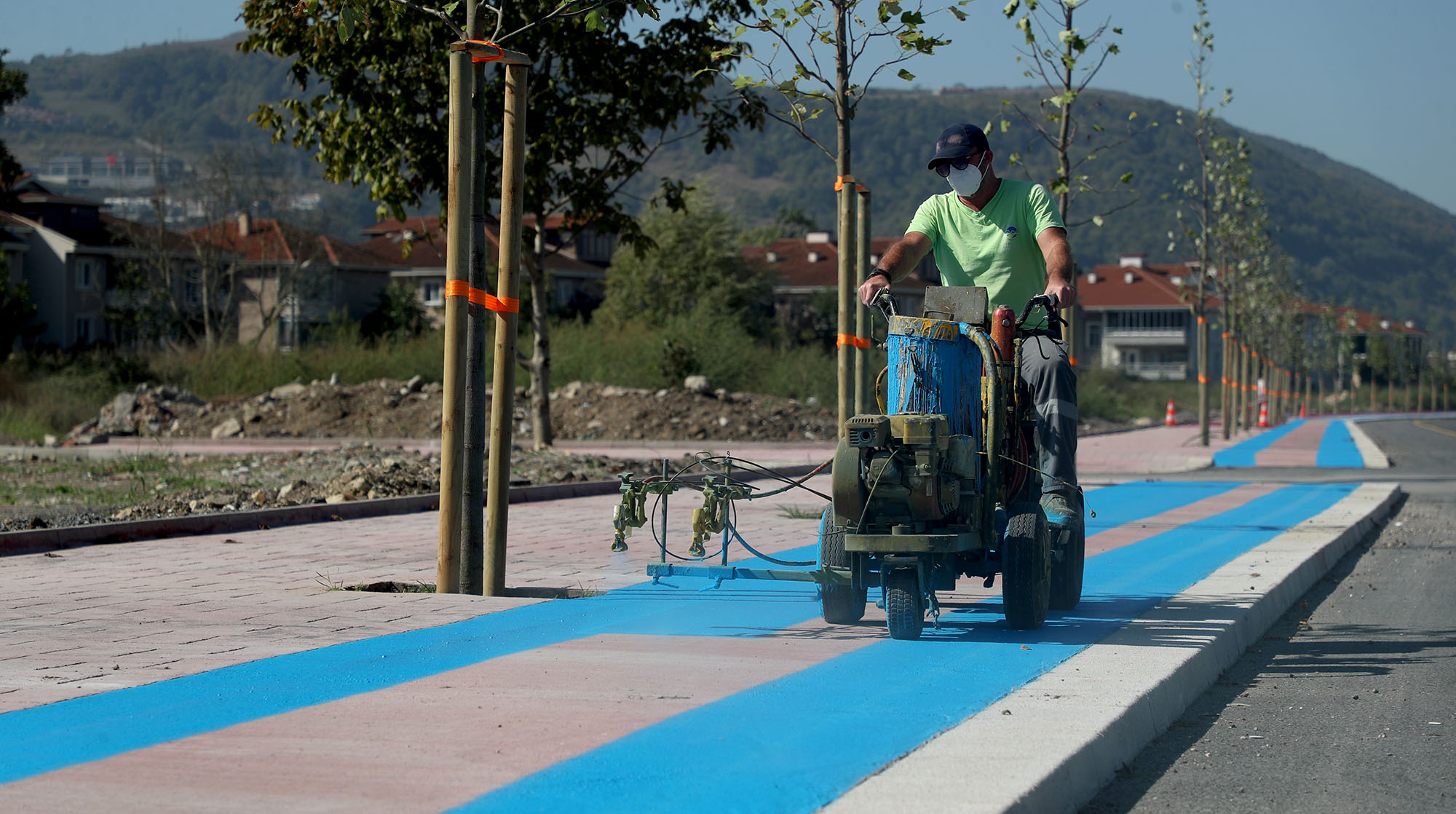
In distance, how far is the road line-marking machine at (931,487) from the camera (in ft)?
18.3

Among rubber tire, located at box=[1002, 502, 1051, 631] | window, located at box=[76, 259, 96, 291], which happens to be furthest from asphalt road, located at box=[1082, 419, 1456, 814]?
window, located at box=[76, 259, 96, 291]

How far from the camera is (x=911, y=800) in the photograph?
136 inches

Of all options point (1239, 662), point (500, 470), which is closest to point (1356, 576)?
point (1239, 662)

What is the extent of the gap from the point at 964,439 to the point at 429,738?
2577 millimetres

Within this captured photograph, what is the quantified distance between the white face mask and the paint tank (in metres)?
0.81

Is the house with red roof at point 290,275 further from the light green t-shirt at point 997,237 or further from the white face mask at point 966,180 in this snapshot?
the white face mask at point 966,180

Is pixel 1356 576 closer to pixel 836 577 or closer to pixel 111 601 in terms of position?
pixel 836 577

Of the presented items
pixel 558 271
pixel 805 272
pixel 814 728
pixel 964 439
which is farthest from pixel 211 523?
pixel 805 272

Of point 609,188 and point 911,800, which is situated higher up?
point 609,188

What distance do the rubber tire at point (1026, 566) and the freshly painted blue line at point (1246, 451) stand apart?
20.4 m

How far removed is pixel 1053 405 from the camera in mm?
6414

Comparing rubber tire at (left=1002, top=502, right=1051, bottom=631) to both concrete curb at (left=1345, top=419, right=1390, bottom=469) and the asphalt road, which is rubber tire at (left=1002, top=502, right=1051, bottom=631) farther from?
concrete curb at (left=1345, top=419, right=1390, bottom=469)

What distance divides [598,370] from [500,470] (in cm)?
2687

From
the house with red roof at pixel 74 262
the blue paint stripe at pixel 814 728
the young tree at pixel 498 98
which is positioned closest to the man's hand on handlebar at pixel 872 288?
the blue paint stripe at pixel 814 728
